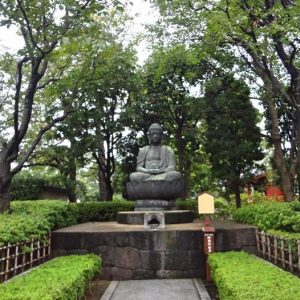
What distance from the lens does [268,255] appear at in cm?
732

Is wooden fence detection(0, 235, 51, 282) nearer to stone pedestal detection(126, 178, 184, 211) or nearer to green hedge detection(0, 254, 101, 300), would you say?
green hedge detection(0, 254, 101, 300)

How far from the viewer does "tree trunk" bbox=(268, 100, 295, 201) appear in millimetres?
13266

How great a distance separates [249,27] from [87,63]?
463 cm

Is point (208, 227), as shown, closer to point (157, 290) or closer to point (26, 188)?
point (157, 290)

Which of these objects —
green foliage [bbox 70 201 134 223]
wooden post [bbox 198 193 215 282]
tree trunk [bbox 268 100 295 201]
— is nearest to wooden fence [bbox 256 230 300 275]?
wooden post [bbox 198 193 215 282]

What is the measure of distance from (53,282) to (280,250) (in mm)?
Result: 4032

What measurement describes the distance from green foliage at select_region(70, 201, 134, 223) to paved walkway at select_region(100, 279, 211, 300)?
5.66 metres

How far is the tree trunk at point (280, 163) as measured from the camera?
43.5 feet

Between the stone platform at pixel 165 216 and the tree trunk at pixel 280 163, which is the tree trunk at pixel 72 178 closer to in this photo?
the stone platform at pixel 165 216

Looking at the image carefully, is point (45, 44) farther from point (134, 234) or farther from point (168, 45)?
point (168, 45)

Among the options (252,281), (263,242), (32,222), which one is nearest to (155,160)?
(263,242)

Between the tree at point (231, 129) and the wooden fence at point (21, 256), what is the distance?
332 inches

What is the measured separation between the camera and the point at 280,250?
21.6 feet

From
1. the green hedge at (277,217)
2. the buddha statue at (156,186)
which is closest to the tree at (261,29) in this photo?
the green hedge at (277,217)
